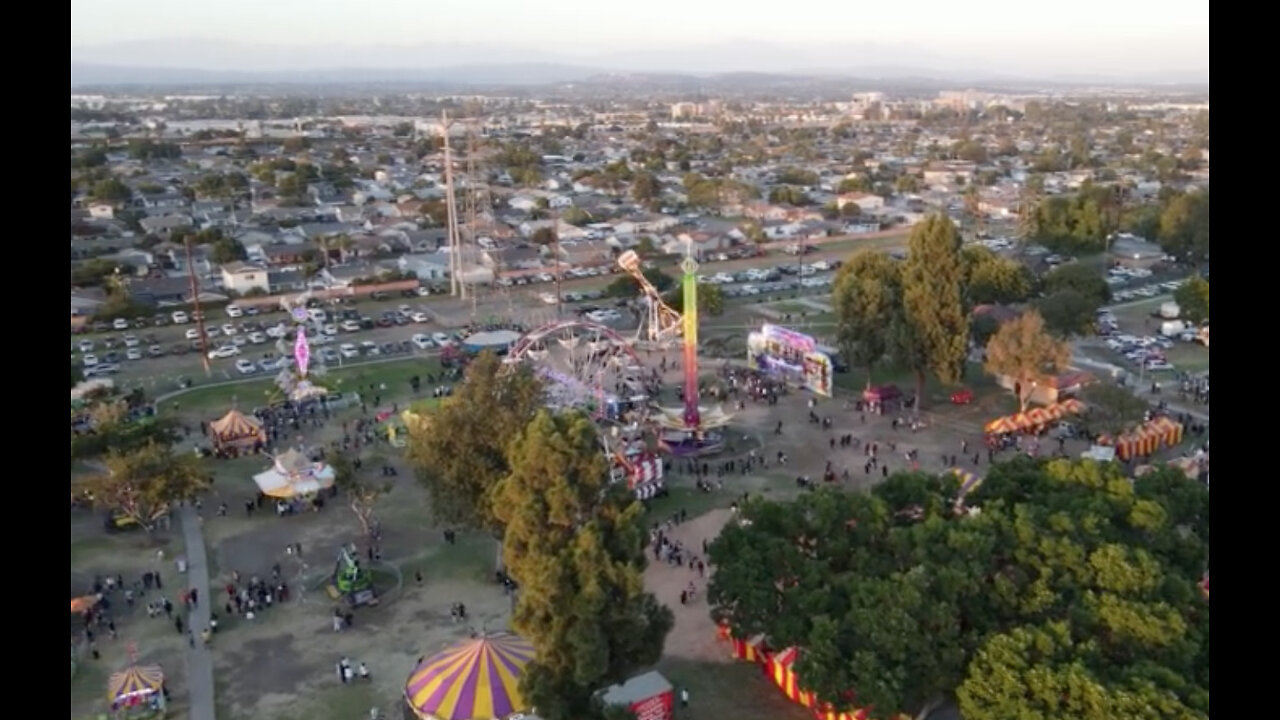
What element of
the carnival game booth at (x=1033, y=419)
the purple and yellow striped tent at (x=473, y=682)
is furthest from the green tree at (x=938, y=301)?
the purple and yellow striped tent at (x=473, y=682)

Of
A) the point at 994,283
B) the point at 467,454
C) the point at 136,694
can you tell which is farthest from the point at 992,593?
the point at 994,283

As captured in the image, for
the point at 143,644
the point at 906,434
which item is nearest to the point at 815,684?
the point at 143,644

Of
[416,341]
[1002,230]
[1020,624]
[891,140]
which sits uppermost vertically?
[891,140]

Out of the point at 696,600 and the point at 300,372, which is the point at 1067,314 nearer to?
the point at 696,600

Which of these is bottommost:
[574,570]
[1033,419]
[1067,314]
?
[1033,419]

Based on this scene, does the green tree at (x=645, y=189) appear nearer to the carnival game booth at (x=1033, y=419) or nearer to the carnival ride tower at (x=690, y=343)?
the carnival ride tower at (x=690, y=343)

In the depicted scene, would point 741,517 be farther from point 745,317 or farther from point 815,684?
point 745,317
